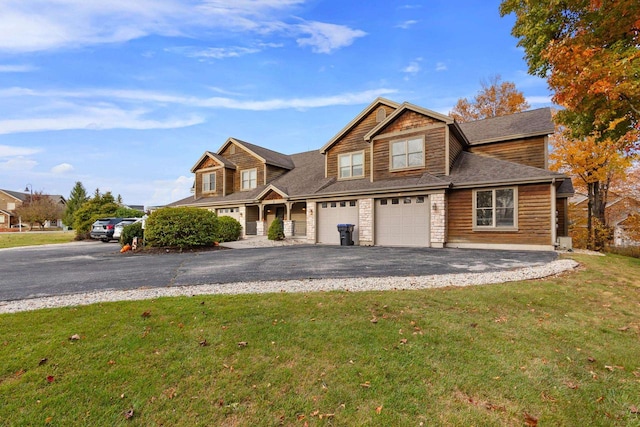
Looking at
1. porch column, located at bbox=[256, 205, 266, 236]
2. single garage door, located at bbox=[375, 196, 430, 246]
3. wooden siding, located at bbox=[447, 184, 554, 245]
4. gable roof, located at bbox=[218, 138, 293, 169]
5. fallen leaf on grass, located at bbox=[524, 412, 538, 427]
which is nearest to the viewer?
fallen leaf on grass, located at bbox=[524, 412, 538, 427]

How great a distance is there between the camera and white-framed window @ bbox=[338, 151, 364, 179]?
58.6 feet

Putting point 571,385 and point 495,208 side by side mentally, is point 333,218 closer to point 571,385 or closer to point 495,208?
point 495,208

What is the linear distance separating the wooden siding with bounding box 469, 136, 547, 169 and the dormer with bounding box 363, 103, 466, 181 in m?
1.52

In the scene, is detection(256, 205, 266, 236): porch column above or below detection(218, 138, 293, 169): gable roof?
below

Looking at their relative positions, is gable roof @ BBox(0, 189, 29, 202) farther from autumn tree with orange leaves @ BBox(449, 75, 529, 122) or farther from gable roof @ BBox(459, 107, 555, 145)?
gable roof @ BBox(459, 107, 555, 145)

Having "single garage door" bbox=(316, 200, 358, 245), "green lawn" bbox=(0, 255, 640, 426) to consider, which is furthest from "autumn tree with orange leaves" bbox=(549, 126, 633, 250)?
"green lawn" bbox=(0, 255, 640, 426)

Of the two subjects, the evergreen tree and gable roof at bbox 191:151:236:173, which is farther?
the evergreen tree

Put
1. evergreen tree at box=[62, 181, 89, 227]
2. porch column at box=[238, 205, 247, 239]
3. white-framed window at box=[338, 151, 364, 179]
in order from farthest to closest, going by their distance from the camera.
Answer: evergreen tree at box=[62, 181, 89, 227]
porch column at box=[238, 205, 247, 239]
white-framed window at box=[338, 151, 364, 179]

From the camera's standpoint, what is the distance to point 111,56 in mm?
13633

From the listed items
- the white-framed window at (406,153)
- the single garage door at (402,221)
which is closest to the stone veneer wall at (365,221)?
the single garage door at (402,221)

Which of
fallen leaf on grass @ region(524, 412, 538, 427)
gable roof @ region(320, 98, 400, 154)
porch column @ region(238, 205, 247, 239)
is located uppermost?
gable roof @ region(320, 98, 400, 154)

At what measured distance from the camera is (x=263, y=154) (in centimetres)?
2398

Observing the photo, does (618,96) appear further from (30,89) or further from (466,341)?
(30,89)

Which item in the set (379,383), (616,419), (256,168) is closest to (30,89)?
(256,168)
